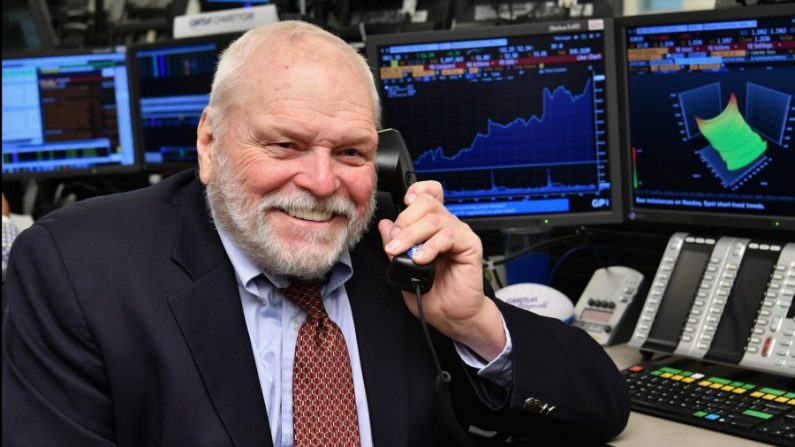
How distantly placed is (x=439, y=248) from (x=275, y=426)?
34 cm

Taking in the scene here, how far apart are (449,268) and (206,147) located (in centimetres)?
40

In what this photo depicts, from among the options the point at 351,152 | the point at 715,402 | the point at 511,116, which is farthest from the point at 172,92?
the point at 715,402

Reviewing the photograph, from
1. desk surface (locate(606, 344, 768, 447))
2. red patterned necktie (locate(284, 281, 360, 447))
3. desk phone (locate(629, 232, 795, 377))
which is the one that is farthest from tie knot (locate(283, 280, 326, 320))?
desk phone (locate(629, 232, 795, 377))

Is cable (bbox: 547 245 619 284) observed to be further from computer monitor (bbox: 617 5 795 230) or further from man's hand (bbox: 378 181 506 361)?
man's hand (bbox: 378 181 506 361)

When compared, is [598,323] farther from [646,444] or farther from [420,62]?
[420,62]

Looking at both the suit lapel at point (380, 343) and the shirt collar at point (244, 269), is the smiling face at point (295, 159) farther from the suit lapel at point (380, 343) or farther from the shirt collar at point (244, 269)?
the suit lapel at point (380, 343)

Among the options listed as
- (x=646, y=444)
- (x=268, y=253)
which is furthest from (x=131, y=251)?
(x=646, y=444)

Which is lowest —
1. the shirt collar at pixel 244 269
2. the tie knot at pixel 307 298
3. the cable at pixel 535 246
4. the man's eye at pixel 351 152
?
the cable at pixel 535 246

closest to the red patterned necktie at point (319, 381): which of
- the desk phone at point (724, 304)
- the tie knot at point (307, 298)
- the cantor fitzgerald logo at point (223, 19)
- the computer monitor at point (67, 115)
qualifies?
the tie knot at point (307, 298)

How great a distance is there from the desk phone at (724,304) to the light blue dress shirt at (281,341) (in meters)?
0.45

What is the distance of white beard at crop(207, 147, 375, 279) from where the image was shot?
1312 millimetres

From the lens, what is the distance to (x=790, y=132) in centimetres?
168

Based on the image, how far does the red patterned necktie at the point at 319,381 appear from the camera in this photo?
1.32 metres

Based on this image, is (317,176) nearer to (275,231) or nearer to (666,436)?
(275,231)
